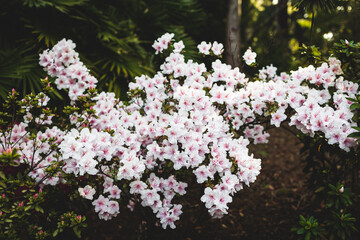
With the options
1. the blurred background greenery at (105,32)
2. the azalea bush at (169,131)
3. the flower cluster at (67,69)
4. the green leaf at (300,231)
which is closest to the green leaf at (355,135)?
the azalea bush at (169,131)

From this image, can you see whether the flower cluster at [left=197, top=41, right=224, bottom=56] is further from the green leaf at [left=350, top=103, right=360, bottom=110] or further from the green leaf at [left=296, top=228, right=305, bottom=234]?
the green leaf at [left=296, top=228, right=305, bottom=234]

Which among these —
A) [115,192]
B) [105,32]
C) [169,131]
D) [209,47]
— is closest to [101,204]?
[115,192]

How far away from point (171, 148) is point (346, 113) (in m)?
1.06

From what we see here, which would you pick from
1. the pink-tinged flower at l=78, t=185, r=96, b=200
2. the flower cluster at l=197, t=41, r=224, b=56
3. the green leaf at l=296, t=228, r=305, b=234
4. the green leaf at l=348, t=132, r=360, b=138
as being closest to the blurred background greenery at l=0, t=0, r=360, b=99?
the flower cluster at l=197, t=41, r=224, b=56

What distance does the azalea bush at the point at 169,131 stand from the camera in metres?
1.61

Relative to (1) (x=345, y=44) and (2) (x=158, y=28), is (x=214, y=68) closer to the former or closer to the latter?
(1) (x=345, y=44)

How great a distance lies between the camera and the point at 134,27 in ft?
11.9

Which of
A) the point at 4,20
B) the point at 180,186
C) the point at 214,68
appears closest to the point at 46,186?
the point at 180,186

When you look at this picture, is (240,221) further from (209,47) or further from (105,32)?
(105,32)

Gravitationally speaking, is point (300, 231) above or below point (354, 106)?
below

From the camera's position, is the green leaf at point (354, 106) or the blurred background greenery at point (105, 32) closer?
the green leaf at point (354, 106)

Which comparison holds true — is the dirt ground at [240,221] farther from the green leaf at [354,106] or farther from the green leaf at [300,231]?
the green leaf at [354,106]

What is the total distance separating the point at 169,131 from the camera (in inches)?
64.5

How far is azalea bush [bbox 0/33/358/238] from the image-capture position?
161 cm
